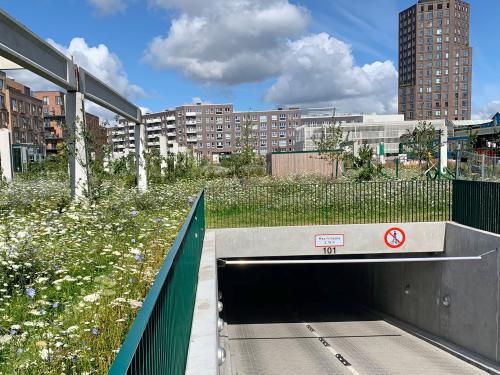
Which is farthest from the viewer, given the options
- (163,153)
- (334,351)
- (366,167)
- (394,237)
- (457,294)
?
(163,153)

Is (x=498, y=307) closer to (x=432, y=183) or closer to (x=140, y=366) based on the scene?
(x=432, y=183)

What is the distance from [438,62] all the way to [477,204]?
141 meters

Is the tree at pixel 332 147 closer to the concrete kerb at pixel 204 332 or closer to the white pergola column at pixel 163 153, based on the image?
the white pergola column at pixel 163 153

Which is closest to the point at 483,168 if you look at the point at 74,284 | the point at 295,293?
the point at 295,293

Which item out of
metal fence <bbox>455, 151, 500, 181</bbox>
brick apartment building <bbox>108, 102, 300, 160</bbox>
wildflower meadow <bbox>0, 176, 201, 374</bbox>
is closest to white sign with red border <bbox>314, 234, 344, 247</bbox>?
wildflower meadow <bbox>0, 176, 201, 374</bbox>

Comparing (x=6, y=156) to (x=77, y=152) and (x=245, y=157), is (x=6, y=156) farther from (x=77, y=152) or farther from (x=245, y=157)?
(x=245, y=157)

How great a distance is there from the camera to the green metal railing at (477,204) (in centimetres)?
1278

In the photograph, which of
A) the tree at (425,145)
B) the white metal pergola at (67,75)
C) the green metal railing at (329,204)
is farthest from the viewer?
the tree at (425,145)

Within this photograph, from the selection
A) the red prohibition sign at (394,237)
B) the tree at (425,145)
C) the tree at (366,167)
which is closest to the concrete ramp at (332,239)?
the red prohibition sign at (394,237)

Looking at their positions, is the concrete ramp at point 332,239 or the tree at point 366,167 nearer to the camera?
the concrete ramp at point 332,239

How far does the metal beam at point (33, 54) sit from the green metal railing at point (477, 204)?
40.7 feet

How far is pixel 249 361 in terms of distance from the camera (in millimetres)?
13422

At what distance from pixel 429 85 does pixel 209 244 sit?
143 metres

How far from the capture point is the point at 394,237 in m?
14.6
